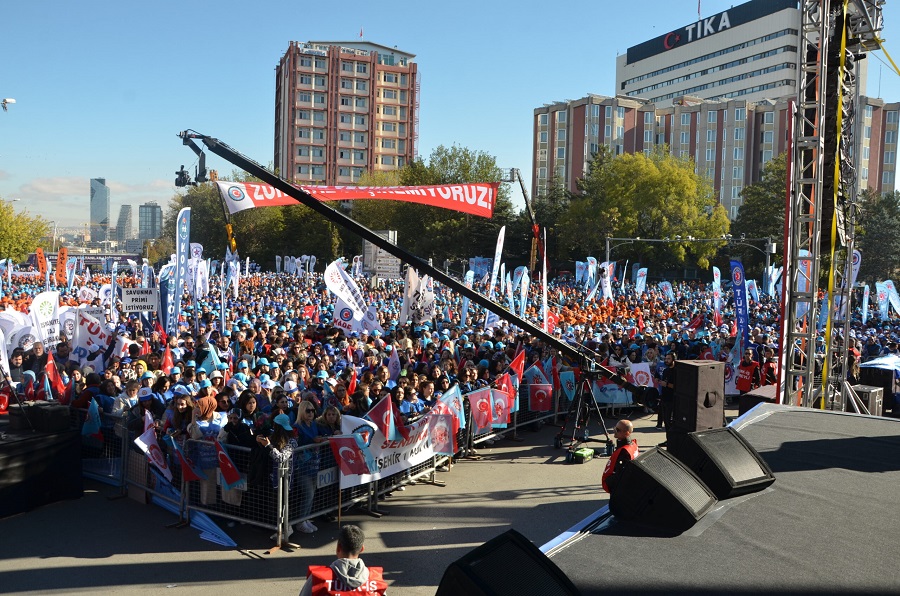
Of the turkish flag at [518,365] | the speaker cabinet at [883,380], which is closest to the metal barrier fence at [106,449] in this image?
the turkish flag at [518,365]

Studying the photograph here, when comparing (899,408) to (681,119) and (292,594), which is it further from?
(681,119)

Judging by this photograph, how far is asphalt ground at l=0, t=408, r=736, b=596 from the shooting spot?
6805 millimetres

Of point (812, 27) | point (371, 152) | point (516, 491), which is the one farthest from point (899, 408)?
point (371, 152)

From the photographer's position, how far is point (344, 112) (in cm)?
9688

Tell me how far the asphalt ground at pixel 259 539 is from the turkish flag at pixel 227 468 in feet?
2.23

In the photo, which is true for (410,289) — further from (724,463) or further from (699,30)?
(699,30)

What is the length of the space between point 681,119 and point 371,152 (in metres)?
40.8

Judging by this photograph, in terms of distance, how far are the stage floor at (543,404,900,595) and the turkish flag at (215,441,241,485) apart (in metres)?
4.70

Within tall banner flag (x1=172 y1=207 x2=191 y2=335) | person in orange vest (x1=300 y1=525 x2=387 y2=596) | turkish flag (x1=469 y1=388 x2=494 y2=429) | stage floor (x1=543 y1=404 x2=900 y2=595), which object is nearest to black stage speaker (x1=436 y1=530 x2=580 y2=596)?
stage floor (x1=543 y1=404 x2=900 y2=595)

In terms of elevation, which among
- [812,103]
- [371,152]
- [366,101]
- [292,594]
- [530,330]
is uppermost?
[366,101]

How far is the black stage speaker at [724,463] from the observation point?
500 centimetres

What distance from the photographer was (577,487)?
391 inches

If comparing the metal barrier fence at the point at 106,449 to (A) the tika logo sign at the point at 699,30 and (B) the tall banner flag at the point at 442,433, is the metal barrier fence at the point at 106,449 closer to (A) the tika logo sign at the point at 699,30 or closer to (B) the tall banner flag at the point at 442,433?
(B) the tall banner flag at the point at 442,433

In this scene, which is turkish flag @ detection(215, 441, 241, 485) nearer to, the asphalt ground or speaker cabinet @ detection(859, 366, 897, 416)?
the asphalt ground
